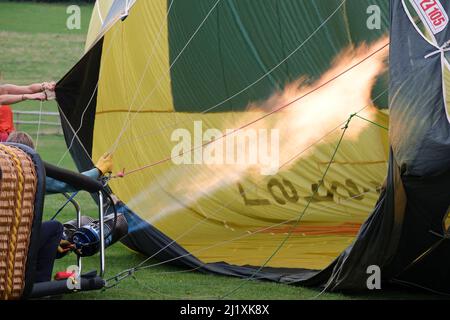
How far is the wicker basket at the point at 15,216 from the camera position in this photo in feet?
17.1

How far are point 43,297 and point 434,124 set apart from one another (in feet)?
7.55

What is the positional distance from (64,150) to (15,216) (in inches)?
479

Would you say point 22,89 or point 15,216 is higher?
point 22,89

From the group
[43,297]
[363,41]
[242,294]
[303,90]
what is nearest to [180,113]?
[303,90]

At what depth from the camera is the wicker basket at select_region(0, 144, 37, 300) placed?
5.21m

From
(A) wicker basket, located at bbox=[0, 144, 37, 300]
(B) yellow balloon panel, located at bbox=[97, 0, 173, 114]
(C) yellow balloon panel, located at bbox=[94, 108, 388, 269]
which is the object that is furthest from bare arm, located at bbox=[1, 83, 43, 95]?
(A) wicker basket, located at bbox=[0, 144, 37, 300]

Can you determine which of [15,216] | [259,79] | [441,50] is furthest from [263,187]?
[15,216]

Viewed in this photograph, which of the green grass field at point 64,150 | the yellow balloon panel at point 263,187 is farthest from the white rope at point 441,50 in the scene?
the yellow balloon panel at point 263,187

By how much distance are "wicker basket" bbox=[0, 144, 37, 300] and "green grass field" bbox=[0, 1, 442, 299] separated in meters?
0.92

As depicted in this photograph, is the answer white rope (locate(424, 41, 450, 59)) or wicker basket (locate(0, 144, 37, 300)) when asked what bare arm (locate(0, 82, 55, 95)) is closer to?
wicker basket (locate(0, 144, 37, 300))

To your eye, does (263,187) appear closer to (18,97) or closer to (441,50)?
(18,97)

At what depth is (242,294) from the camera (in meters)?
6.47

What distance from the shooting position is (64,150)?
17.3 meters
